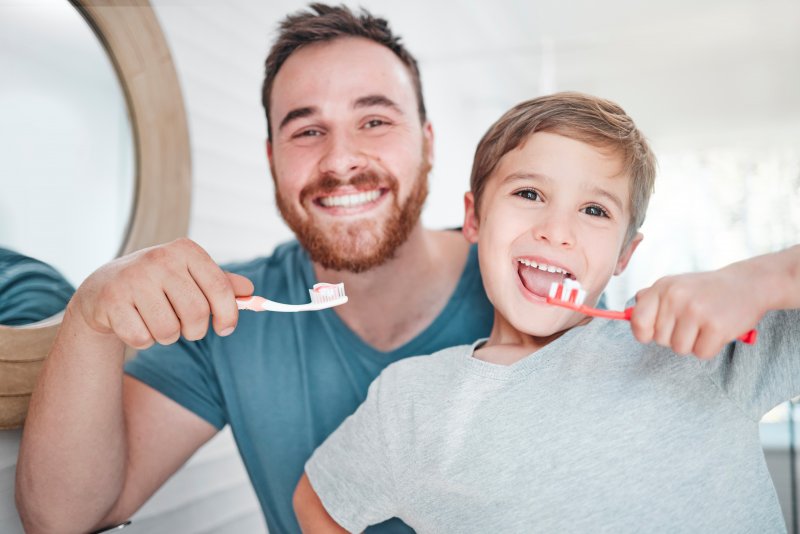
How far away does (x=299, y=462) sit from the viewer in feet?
4.06

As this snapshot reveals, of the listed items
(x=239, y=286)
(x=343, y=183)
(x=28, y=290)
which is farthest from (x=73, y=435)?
(x=343, y=183)

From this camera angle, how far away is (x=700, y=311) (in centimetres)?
68

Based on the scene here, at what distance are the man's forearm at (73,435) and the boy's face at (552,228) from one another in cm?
50

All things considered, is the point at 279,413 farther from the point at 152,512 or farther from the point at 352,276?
the point at 152,512

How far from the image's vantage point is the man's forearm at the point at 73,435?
3.10ft

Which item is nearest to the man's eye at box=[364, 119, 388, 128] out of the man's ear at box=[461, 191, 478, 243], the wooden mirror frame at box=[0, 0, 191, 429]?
the man's ear at box=[461, 191, 478, 243]

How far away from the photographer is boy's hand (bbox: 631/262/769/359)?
68 centimetres

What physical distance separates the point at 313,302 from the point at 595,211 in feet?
1.17

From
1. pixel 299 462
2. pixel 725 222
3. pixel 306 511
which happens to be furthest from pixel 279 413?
pixel 725 222

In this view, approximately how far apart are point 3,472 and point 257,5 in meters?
1.40

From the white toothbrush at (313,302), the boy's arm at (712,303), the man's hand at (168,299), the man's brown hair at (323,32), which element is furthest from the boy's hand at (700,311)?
the man's brown hair at (323,32)

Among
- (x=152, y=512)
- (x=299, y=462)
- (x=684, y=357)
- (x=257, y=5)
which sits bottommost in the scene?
(x=152, y=512)

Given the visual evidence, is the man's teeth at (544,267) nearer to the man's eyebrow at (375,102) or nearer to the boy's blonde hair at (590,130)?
the boy's blonde hair at (590,130)

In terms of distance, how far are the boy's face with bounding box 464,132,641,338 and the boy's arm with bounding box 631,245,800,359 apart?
0.56 ft
